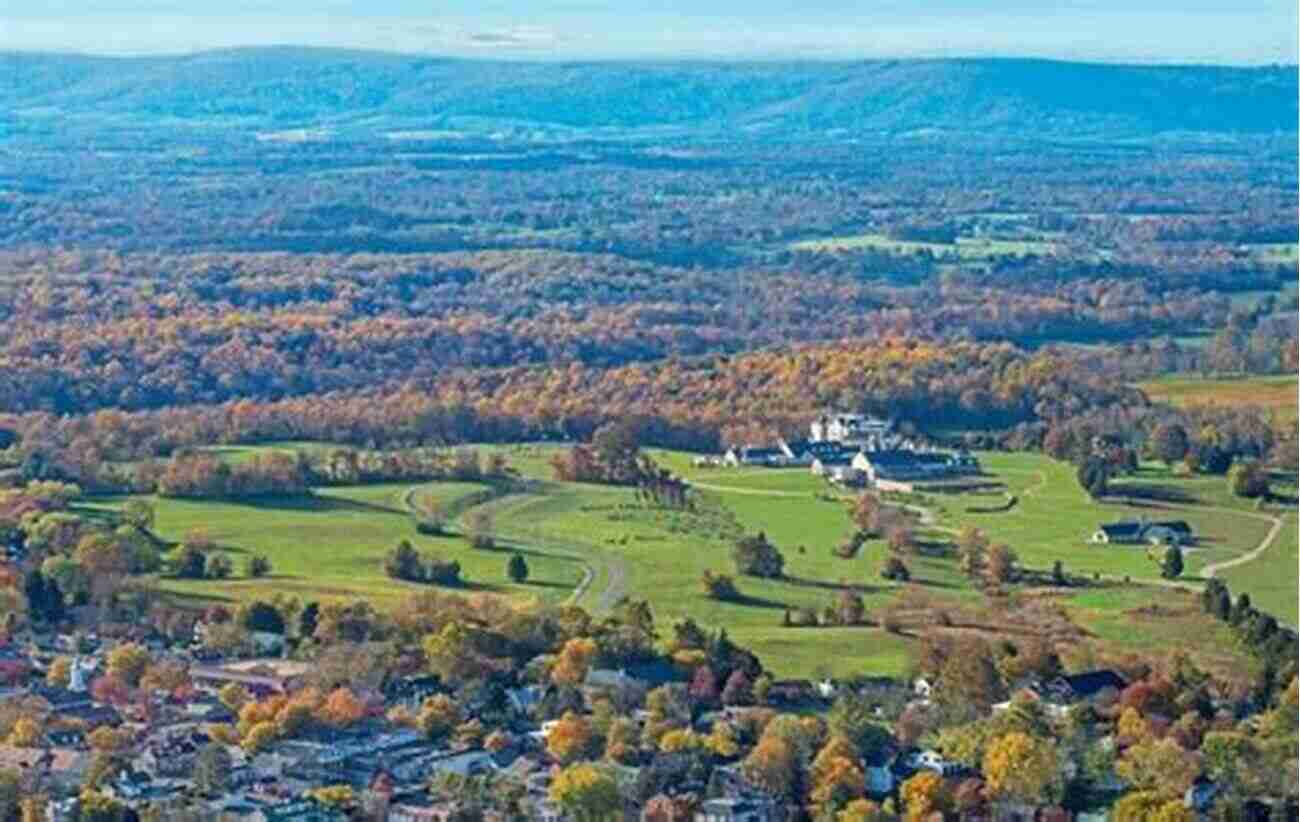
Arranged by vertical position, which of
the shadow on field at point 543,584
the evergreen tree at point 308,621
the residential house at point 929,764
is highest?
the residential house at point 929,764

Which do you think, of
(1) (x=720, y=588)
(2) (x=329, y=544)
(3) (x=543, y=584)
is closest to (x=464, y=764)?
(1) (x=720, y=588)

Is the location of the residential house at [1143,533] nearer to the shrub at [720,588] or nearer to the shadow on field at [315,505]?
the shrub at [720,588]

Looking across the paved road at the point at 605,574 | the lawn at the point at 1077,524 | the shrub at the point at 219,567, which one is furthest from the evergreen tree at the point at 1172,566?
the shrub at the point at 219,567

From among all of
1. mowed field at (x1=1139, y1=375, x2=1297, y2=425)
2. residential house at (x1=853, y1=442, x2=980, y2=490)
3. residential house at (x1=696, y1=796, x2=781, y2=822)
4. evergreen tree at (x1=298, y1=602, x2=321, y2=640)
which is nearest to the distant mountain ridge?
mowed field at (x1=1139, y1=375, x2=1297, y2=425)

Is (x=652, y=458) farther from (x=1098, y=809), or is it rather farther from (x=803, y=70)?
(x=803, y=70)

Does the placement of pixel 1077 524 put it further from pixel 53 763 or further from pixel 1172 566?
pixel 53 763

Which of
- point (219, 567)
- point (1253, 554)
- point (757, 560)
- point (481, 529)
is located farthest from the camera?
point (481, 529)
